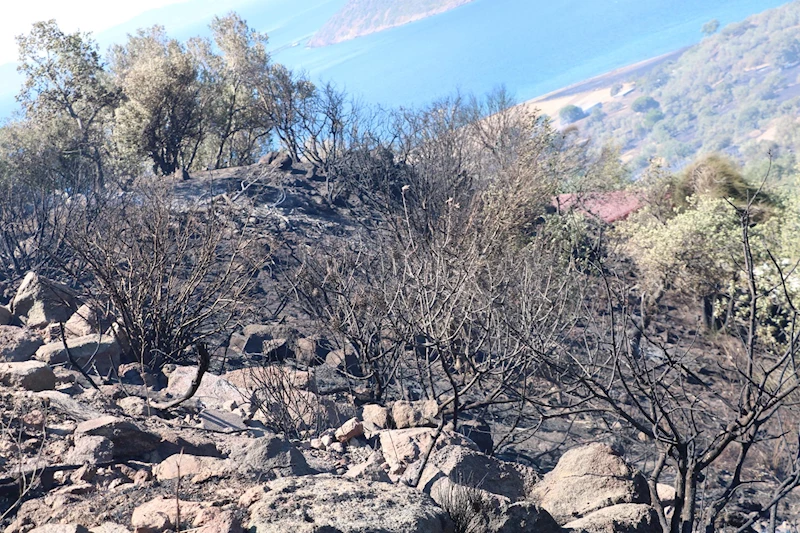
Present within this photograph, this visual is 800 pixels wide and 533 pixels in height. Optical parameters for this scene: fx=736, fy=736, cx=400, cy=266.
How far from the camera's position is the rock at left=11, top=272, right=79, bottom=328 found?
958 cm

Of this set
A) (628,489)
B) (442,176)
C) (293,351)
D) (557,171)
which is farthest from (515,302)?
(557,171)

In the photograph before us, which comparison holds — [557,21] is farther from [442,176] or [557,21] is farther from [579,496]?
[579,496]

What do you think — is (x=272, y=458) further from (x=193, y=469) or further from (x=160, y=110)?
(x=160, y=110)

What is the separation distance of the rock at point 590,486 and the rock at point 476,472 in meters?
0.17

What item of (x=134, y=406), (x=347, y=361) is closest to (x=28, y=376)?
(x=134, y=406)

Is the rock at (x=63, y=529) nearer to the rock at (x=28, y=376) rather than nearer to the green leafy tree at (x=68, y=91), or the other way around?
the rock at (x=28, y=376)

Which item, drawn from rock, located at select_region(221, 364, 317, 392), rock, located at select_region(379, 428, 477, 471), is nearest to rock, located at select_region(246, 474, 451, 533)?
rock, located at select_region(379, 428, 477, 471)

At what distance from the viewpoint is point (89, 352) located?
8.28m

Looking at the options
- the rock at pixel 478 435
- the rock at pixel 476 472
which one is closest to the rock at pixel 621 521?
the rock at pixel 476 472

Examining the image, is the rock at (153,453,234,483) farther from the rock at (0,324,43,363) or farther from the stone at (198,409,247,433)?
the rock at (0,324,43,363)

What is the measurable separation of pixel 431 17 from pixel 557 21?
3996 centimetres

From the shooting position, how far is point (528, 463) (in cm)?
870

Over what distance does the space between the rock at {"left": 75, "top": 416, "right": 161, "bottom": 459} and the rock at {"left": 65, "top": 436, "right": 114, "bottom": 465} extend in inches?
4.9

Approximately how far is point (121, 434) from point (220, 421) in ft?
7.19
